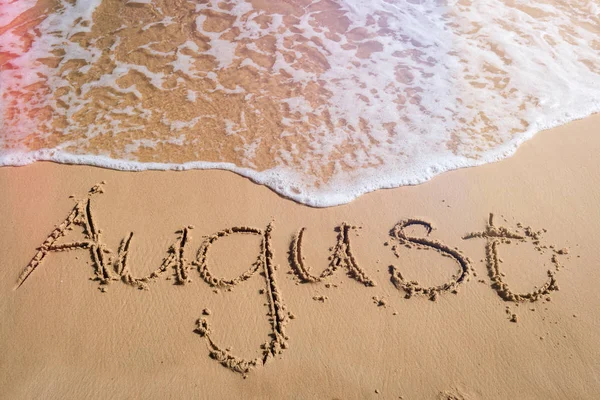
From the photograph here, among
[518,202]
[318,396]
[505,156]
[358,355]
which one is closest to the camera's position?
[318,396]

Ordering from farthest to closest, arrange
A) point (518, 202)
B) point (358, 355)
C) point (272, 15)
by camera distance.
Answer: point (272, 15), point (518, 202), point (358, 355)

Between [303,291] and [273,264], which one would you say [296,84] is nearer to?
[273,264]

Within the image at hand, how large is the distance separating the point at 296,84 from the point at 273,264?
6.90ft

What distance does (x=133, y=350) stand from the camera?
246 centimetres

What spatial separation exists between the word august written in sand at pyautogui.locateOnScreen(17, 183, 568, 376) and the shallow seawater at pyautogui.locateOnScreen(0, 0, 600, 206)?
0.52 meters

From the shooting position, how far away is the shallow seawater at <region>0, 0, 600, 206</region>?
3641 millimetres

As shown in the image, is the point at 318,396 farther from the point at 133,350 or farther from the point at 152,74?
the point at 152,74

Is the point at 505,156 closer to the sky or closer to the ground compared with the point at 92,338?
closer to the sky

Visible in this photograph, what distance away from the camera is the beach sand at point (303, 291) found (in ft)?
7.76

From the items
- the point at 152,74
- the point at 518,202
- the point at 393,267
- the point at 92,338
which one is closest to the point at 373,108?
the point at 518,202

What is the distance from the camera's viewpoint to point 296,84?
432 centimetres

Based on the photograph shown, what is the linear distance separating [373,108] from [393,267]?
1.75 metres

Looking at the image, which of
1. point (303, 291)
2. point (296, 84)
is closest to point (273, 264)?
point (303, 291)

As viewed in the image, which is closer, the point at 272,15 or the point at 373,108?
the point at 373,108
